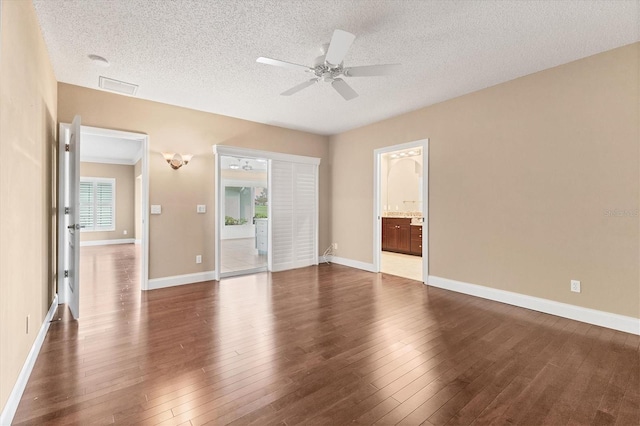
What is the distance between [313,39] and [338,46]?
0.51m

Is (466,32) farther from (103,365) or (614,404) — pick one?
(103,365)

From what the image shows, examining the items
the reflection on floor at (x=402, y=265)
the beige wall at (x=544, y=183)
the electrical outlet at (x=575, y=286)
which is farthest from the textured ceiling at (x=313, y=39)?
the reflection on floor at (x=402, y=265)

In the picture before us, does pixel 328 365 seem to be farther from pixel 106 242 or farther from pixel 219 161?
pixel 106 242

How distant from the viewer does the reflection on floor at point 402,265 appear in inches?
213

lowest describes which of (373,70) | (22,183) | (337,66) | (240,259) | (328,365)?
(328,365)

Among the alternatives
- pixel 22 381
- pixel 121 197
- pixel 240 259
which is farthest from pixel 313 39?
pixel 121 197

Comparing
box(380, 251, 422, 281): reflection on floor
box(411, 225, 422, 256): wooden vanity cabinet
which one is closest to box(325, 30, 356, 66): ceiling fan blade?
box(380, 251, 422, 281): reflection on floor

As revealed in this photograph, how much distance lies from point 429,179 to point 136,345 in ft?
14.1

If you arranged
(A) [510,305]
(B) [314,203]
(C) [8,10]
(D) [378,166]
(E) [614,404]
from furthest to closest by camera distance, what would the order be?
(B) [314,203]
(D) [378,166]
(A) [510,305]
(E) [614,404]
(C) [8,10]

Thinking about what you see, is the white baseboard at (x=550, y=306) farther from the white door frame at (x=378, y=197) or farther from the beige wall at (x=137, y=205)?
the beige wall at (x=137, y=205)

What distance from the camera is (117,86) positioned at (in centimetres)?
378

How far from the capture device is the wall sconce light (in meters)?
4.48

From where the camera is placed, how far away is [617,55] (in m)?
2.95

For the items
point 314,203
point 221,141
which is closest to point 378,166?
point 314,203
